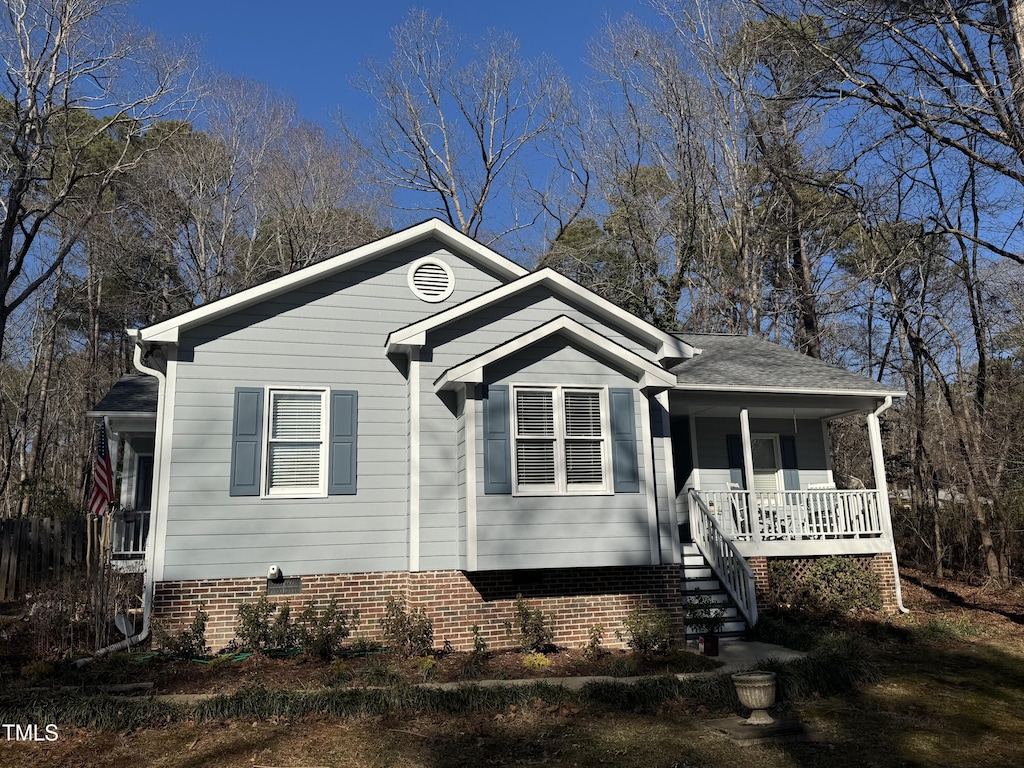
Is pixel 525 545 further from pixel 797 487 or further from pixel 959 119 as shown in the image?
pixel 959 119

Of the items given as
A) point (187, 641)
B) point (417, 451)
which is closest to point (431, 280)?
Result: point (417, 451)

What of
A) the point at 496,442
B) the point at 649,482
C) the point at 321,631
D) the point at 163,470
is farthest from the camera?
the point at 649,482

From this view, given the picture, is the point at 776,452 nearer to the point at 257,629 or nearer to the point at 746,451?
the point at 746,451

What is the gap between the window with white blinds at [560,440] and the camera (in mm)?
9875

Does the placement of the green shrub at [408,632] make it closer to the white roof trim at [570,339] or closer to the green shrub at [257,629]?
the green shrub at [257,629]

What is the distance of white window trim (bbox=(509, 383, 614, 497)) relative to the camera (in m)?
9.78

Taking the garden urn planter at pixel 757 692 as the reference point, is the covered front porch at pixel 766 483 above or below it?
above

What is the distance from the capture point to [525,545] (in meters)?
9.59

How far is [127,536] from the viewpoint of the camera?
12547mm

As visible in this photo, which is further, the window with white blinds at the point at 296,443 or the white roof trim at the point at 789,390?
the white roof trim at the point at 789,390

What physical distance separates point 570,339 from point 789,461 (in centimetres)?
687

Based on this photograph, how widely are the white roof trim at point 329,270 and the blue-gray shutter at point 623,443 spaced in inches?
103

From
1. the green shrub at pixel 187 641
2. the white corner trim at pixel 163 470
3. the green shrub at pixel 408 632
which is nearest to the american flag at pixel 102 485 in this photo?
the white corner trim at pixel 163 470

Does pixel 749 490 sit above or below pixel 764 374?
below
